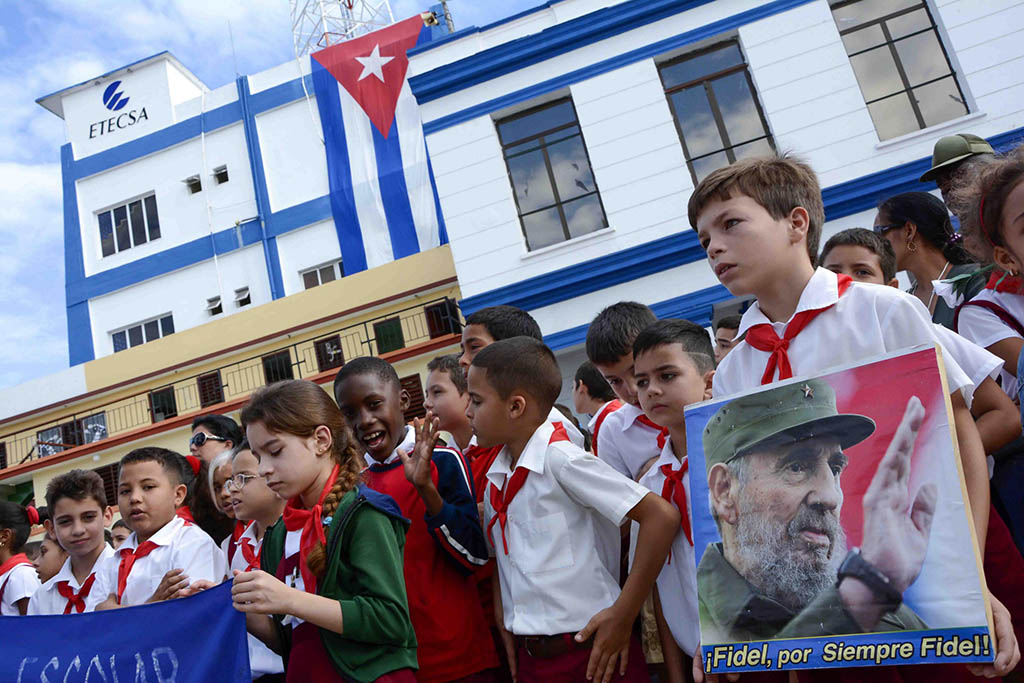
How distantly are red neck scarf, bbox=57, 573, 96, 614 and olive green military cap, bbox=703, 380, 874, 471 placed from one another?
312 cm

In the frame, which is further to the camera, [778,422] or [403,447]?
[403,447]

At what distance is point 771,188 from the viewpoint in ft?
6.53

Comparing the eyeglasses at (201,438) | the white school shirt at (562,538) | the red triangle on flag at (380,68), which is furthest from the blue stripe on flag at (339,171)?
the white school shirt at (562,538)

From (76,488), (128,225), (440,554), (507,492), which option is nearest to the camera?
(507,492)

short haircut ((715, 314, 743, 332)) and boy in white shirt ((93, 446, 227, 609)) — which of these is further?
short haircut ((715, 314, 743, 332))

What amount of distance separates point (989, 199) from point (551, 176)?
9339 mm

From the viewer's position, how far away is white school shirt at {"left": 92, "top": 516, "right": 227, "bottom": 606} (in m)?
3.14

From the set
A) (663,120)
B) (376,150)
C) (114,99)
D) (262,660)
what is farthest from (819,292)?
(114,99)

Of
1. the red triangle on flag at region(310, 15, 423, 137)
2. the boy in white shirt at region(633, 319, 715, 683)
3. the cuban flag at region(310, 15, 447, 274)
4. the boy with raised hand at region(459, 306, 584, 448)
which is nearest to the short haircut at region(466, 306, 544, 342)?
the boy with raised hand at region(459, 306, 584, 448)

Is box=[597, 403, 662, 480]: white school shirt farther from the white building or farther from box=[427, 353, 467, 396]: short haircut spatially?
the white building

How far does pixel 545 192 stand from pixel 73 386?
1367cm

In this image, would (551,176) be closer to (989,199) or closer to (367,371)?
(367,371)

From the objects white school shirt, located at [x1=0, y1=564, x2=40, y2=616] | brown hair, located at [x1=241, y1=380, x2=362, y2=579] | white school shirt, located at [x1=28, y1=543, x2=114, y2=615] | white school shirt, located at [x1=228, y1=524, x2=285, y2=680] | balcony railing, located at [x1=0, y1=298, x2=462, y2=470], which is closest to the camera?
brown hair, located at [x1=241, y1=380, x2=362, y2=579]

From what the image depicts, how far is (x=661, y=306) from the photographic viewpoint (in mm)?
10258
